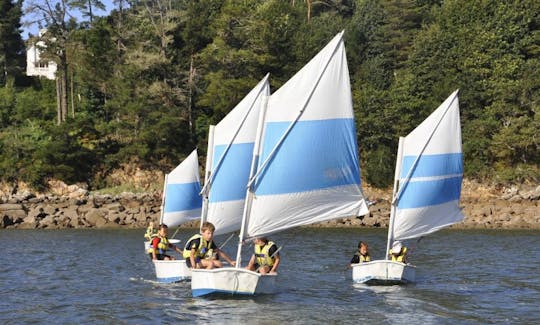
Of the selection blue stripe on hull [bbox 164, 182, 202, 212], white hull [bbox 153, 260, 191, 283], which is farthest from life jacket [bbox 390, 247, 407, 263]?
blue stripe on hull [bbox 164, 182, 202, 212]

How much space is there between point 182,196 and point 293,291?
16.1m

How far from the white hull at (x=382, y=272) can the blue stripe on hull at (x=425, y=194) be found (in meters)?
3.01

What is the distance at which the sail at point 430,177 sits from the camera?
107ft

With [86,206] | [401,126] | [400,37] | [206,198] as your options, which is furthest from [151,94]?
[206,198]

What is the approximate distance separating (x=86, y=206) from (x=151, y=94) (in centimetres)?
1422

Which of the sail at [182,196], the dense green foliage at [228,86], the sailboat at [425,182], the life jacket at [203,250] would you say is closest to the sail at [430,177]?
the sailboat at [425,182]

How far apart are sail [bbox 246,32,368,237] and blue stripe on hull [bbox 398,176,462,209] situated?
7518 mm

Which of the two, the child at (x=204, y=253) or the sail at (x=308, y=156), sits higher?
the sail at (x=308, y=156)

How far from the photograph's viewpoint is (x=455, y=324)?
23719 mm

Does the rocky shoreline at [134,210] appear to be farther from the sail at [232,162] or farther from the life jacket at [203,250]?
the life jacket at [203,250]

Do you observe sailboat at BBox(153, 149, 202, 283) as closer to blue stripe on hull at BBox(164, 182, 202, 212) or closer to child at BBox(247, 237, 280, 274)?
blue stripe on hull at BBox(164, 182, 202, 212)

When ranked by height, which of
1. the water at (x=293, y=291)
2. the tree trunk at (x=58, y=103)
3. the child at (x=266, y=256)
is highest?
the tree trunk at (x=58, y=103)

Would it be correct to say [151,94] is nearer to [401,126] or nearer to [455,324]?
[401,126]

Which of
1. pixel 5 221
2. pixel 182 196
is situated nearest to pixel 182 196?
pixel 182 196
